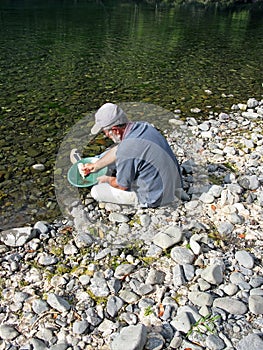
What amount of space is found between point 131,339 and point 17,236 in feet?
7.54

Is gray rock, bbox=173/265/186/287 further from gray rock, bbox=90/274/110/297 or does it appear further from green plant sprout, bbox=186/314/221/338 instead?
gray rock, bbox=90/274/110/297

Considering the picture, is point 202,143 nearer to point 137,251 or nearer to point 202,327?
point 137,251

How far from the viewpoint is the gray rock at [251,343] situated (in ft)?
10.1

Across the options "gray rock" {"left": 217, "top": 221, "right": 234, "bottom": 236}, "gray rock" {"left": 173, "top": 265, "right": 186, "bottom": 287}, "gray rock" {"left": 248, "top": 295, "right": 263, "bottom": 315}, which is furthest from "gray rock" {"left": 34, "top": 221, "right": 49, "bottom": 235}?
"gray rock" {"left": 248, "top": 295, "right": 263, "bottom": 315}

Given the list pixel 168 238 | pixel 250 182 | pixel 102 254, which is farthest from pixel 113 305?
pixel 250 182

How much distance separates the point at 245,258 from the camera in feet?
13.6

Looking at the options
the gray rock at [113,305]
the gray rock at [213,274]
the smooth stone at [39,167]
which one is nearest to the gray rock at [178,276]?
the gray rock at [213,274]

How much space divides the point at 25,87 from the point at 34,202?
5.97 m

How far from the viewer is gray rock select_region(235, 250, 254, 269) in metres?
4.07

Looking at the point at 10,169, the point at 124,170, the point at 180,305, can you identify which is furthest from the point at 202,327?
the point at 10,169

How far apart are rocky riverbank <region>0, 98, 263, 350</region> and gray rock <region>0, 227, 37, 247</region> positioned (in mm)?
15

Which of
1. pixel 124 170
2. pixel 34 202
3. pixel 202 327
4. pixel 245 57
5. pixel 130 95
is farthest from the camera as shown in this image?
pixel 245 57

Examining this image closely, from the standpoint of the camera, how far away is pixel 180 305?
143 inches

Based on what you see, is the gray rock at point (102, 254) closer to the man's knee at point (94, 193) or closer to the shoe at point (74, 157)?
the man's knee at point (94, 193)
